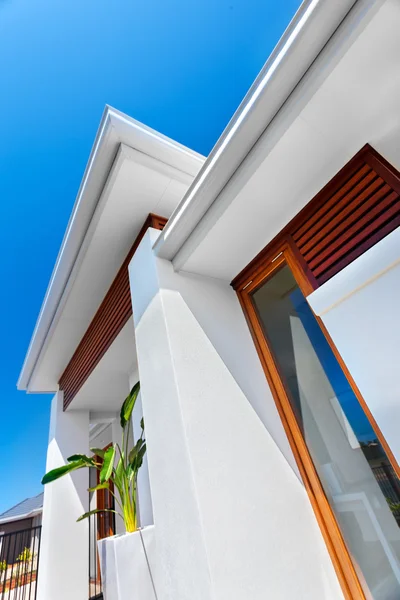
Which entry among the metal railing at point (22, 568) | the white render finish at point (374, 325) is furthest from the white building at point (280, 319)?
the metal railing at point (22, 568)

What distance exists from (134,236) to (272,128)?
5.70 feet

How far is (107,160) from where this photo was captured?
2.31 meters

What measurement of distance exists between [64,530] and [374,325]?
5056mm

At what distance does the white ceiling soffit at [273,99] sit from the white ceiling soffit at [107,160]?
66 cm

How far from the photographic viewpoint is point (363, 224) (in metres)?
1.67

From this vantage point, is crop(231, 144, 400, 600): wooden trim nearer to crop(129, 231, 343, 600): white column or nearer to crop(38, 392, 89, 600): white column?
crop(129, 231, 343, 600): white column

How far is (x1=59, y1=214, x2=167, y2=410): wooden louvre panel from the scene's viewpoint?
3078 mm

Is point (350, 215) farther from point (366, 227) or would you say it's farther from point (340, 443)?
point (340, 443)

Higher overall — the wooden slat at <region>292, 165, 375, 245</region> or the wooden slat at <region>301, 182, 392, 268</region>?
the wooden slat at <region>292, 165, 375, 245</region>

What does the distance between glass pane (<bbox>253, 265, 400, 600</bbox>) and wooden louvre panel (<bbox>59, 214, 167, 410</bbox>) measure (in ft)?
4.98

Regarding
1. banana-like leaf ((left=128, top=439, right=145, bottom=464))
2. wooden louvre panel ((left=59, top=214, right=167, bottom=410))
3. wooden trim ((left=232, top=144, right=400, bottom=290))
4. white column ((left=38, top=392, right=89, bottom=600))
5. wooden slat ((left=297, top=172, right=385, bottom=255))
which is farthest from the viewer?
white column ((left=38, top=392, right=89, bottom=600))

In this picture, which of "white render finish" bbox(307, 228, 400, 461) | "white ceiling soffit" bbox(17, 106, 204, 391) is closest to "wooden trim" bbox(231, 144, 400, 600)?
A: "white render finish" bbox(307, 228, 400, 461)

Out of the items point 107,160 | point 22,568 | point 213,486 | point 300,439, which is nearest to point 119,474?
point 213,486

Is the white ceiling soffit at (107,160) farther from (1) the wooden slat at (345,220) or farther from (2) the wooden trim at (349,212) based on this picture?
(1) the wooden slat at (345,220)
